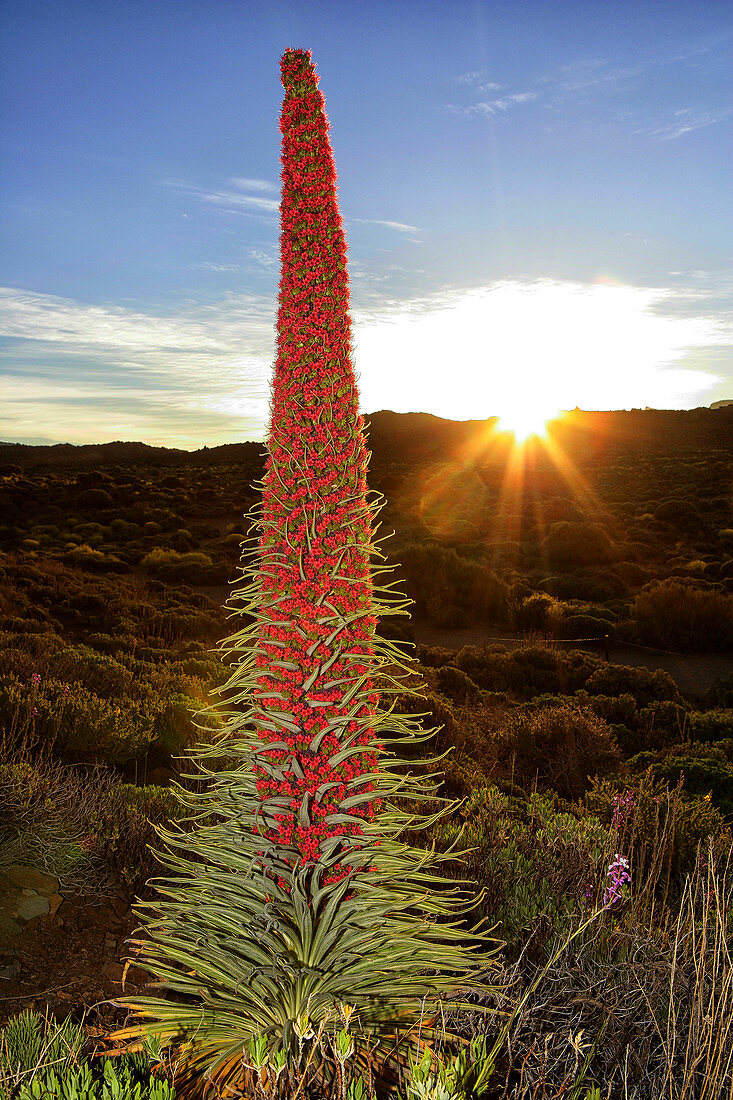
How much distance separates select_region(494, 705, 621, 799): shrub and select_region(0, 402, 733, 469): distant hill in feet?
170

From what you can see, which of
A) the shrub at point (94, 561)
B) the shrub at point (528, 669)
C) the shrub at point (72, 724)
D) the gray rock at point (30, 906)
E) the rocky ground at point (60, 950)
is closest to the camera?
the rocky ground at point (60, 950)

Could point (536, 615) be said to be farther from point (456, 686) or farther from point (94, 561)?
point (94, 561)

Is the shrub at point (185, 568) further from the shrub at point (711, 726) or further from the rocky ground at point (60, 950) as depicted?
the rocky ground at point (60, 950)

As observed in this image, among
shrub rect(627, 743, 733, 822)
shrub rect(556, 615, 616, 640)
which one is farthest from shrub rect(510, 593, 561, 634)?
shrub rect(627, 743, 733, 822)

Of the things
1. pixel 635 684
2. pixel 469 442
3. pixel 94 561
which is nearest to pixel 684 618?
pixel 635 684

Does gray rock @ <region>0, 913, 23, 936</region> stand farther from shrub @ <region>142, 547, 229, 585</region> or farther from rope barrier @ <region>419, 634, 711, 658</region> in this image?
shrub @ <region>142, 547, 229, 585</region>

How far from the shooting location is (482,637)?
16.2m

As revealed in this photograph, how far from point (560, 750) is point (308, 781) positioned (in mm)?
5789

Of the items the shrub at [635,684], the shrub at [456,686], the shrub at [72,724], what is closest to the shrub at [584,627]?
the shrub at [635,684]

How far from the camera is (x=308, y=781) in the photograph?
115 inches

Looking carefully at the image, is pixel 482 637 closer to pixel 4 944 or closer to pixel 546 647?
pixel 546 647

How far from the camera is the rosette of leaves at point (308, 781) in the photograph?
277 cm

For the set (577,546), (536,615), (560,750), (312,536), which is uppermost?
(312,536)

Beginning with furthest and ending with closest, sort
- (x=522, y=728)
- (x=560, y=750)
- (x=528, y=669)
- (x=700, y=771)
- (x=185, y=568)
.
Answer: (x=185, y=568) < (x=528, y=669) < (x=522, y=728) < (x=560, y=750) < (x=700, y=771)
